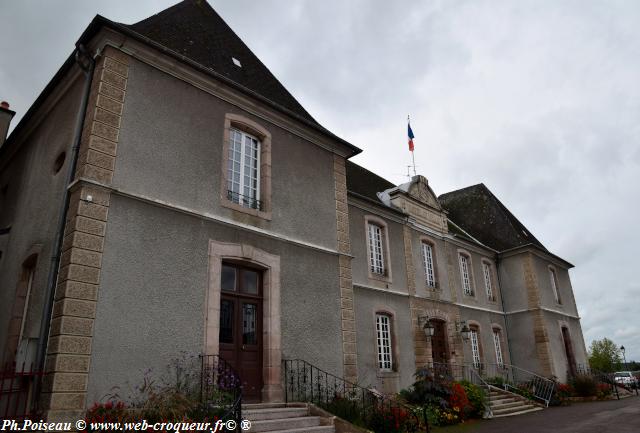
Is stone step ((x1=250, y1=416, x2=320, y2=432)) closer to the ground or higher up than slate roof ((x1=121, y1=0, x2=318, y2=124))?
closer to the ground

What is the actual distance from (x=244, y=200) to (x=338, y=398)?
12.6ft

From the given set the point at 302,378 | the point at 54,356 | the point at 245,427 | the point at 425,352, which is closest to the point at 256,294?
the point at 302,378

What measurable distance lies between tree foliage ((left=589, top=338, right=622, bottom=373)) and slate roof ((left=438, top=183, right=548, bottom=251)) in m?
34.4

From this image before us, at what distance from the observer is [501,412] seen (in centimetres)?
1241

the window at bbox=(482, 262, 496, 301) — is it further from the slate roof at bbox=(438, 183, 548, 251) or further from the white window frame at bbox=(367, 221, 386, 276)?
the white window frame at bbox=(367, 221, 386, 276)

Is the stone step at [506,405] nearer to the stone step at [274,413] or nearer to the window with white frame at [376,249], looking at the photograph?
the window with white frame at [376,249]

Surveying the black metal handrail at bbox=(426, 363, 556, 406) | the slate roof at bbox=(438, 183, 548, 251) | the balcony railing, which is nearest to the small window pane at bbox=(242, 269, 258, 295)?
the balcony railing

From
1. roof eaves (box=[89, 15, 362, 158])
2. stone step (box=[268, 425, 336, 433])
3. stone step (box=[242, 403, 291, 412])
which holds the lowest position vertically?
stone step (box=[268, 425, 336, 433])

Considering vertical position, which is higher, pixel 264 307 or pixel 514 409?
pixel 264 307

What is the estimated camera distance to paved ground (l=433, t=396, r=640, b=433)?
917 cm

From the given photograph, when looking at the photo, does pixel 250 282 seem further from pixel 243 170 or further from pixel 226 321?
pixel 243 170

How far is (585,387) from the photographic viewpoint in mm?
16469

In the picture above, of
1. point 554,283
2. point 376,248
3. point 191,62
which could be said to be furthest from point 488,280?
point 191,62

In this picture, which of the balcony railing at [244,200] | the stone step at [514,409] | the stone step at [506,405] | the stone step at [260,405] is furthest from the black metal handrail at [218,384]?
the stone step at [506,405]
